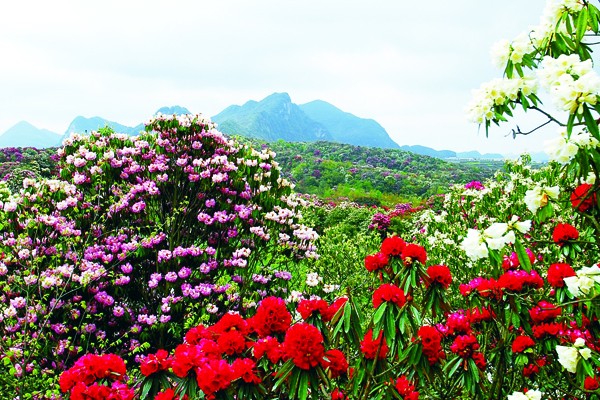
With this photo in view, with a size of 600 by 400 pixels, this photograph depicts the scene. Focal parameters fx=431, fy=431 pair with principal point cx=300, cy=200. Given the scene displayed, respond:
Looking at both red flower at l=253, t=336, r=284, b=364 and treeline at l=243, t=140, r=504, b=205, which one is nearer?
red flower at l=253, t=336, r=284, b=364

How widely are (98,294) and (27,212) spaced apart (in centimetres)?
97

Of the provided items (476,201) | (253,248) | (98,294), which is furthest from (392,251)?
(476,201)

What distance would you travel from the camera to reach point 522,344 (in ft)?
7.83

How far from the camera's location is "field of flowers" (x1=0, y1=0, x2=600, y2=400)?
6.65 feet

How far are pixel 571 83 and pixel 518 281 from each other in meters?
1.14

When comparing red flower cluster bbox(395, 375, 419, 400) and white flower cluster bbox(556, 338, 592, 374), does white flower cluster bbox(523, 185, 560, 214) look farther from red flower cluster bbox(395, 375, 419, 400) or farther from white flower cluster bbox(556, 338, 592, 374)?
red flower cluster bbox(395, 375, 419, 400)

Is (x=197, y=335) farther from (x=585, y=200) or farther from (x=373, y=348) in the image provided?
(x=585, y=200)

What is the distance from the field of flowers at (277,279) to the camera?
2.03m

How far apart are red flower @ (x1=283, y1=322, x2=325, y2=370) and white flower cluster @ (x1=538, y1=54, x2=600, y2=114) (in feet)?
4.75

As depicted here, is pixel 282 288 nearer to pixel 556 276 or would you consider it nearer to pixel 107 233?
pixel 107 233

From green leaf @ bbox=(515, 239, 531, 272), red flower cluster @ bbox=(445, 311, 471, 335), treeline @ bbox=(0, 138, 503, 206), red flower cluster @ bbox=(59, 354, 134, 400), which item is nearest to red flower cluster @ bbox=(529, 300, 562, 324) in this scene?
red flower cluster @ bbox=(445, 311, 471, 335)

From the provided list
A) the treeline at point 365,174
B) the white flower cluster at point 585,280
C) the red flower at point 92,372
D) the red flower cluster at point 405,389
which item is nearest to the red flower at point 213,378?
the red flower at point 92,372

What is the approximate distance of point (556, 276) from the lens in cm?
245

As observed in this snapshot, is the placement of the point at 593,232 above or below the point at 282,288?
above
